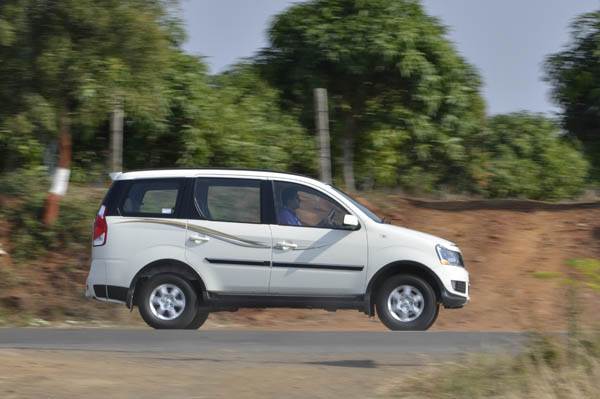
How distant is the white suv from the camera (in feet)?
41.2

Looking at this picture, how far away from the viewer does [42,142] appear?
18.1 m

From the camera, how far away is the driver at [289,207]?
12664mm

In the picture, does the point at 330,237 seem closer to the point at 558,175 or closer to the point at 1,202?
the point at 1,202

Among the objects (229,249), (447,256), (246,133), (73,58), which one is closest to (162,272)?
(229,249)

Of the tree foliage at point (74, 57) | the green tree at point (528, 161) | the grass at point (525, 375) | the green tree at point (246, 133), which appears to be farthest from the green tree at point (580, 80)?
the grass at point (525, 375)

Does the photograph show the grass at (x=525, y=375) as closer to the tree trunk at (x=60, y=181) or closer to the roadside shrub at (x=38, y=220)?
the roadside shrub at (x=38, y=220)

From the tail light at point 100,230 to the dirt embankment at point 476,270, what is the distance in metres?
2.26

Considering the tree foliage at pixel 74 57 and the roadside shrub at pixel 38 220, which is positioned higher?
the tree foliage at pixel 74 57

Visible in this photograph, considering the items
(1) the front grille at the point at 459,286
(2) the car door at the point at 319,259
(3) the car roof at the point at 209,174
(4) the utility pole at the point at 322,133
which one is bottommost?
(1) the front grille at the point at 459,286

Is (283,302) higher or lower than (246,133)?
lower

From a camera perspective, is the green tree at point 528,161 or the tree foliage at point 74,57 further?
the green tree at point 528,161

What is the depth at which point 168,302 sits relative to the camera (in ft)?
41.2

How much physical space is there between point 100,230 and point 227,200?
1.45 metres

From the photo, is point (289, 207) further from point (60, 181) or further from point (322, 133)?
point (60, 181)
